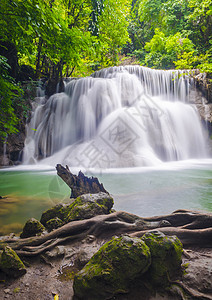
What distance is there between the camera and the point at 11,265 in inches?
55.9

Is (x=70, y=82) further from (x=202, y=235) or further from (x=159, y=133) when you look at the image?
(x=202, y=235)

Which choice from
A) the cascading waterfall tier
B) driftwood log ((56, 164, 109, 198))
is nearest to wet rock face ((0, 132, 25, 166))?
the cascading waterfall tier

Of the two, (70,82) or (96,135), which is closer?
(96,135)

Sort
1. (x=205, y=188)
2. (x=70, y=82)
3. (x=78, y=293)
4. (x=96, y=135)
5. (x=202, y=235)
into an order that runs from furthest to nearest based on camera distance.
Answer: (x=70, y=82), (x=96, y=135), (x=205, y=188), (x=202, y=235), (x=78, y=293)

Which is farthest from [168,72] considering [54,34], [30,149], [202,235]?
[202,235]

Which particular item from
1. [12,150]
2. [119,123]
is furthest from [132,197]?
[12,150]

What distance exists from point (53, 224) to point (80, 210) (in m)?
0.36

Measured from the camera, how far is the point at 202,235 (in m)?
1.66

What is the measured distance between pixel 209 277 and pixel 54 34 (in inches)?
152

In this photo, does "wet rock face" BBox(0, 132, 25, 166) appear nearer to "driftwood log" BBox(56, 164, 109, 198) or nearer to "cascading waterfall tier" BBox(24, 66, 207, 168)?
"cascading waterfall tier" BBox(24, 66, 207, 168)

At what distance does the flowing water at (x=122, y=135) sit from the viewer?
19.6 ft

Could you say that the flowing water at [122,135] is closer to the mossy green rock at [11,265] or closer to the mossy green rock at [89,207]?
the mossy green rock at [89,207]

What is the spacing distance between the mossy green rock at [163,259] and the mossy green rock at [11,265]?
97 cm

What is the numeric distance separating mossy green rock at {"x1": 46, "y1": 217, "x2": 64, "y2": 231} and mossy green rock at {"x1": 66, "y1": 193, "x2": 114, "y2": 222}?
112 millimetres
